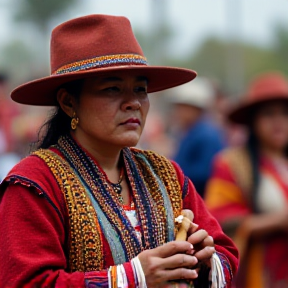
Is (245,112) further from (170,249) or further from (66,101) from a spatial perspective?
(170,249)

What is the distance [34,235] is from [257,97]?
328 cm

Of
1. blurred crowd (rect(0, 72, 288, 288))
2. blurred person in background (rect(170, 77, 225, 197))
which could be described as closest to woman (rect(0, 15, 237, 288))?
blurred crowd (rect(0, 72, 288, 288))

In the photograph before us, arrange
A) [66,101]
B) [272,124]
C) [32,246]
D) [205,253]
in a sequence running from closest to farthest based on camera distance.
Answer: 1. [32,246]
2. [205,253]
3. [66,101]
4. [272,124]

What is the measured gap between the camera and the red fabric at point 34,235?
2.81m

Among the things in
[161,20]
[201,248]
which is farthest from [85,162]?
[161,20]

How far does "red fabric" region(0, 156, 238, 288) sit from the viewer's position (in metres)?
2.81

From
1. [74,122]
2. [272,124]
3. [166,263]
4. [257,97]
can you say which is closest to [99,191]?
[74,122]

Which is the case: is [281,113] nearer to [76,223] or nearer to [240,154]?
[240,154]

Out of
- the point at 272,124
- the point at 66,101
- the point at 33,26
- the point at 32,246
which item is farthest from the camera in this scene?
the point at 33,26

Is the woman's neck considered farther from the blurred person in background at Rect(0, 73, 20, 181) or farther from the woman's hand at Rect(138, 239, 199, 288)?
the blurred person in background at Rect(0, 73, 20, 181)

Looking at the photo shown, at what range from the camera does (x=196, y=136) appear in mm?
7551

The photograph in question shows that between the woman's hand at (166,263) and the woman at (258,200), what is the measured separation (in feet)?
8.43

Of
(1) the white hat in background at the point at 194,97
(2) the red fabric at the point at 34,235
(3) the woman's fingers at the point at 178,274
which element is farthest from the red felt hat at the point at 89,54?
(1) the white hat in background at the point at 194,97

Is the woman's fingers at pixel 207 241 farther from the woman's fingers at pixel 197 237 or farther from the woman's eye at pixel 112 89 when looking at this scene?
the woman's eye at pixel 112 89
